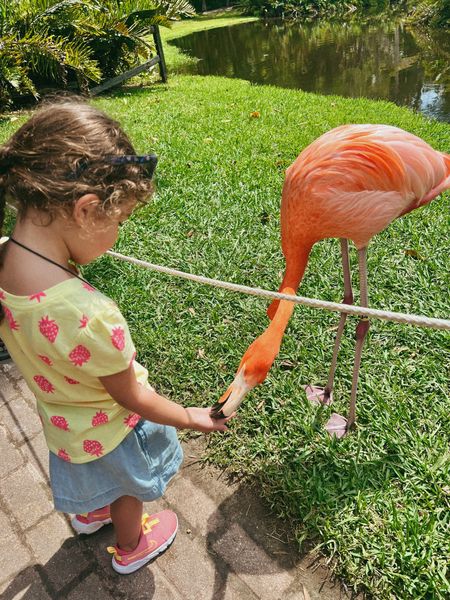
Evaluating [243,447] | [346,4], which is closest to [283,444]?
[243,447]

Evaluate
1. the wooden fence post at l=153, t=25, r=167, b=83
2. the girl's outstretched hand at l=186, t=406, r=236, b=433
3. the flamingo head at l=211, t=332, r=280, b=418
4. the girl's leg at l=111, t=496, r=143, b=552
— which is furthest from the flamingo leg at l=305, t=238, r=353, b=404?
Result: the wooden fence post at l=153, t=25, r=167, b=83

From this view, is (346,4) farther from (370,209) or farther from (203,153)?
(370,209)

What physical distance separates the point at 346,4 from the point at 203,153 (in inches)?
974

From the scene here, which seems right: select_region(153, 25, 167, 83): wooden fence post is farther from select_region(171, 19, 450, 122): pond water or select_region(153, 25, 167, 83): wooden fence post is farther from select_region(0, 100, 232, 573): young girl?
select_region(0, 100, 232, 573): young girl

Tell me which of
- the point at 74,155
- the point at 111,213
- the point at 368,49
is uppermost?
the point at 74,155

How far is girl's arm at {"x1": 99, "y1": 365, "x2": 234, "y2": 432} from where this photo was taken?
135 cm

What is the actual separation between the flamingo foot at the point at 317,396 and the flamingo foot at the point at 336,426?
0.32 feet

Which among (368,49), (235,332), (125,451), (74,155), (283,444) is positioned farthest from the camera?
(368,49)

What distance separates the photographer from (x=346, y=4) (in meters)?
24.8

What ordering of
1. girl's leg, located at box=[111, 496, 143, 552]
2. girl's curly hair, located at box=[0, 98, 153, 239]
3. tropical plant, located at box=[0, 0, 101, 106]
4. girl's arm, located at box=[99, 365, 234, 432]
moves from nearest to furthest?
girl's curly hair, located at box=[0, 98, 153, 239]
girl's arm, located at box=[99, 365, 234, 432]
girl's leg, located at box=[111, 496, 143, 552]
tropical plant, located at box=[0, 0, 101, 106]

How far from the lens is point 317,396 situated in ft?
8.41

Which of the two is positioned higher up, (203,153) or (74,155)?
(74,155)

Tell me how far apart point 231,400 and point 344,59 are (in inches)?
514

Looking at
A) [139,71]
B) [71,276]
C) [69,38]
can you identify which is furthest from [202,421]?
[139,71]
